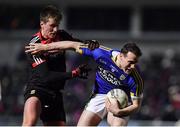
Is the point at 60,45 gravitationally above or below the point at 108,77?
above

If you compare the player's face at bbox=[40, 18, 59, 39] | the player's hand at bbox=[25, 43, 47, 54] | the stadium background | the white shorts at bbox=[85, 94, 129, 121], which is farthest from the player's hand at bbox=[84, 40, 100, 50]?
the stadium background

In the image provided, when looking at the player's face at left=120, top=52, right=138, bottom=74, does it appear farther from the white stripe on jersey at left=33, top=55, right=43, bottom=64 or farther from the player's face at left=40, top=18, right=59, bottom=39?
the white stripe on jersey at left=33, top=55, right=43, bottom=64

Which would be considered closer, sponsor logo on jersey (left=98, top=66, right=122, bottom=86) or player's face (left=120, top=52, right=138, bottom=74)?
player's face (left=120, top=52, right=138, bottom=74)

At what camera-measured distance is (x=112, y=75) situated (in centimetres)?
1047

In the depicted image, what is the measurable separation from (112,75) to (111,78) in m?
0.07

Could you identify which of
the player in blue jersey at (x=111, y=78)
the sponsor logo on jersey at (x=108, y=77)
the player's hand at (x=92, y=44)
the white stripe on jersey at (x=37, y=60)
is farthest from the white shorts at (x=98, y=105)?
the white stripe on jersey at (x=37, y=60)

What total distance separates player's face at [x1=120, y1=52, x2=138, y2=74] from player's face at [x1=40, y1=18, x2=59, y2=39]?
100 centimetres

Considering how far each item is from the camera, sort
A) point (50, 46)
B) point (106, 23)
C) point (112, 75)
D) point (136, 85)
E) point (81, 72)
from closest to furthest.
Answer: point (50, 46)
point (81, 72)
point (136, 85)
point (112, 75)
point (106, 23)

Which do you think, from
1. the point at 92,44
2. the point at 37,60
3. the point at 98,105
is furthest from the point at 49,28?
the point at 98,105

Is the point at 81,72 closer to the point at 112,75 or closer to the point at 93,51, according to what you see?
the point at 93,51

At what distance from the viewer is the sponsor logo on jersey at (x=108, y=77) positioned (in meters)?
10.5

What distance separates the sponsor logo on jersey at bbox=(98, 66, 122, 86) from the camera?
412 inches

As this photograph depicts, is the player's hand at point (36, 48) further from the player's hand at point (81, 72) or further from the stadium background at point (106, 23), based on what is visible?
the stadium background at point (106, 23)

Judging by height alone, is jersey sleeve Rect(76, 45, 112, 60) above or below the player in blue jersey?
above
